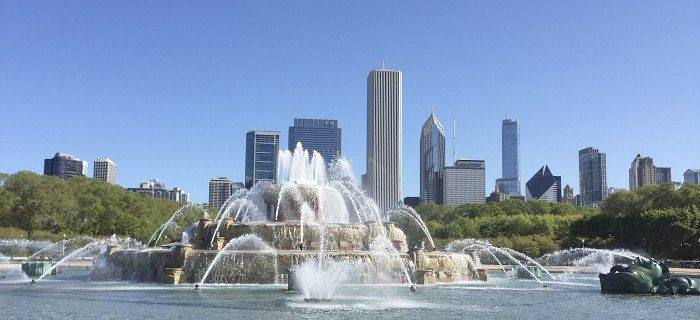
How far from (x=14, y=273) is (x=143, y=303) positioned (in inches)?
951

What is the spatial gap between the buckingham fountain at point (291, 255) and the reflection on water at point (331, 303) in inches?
50.8

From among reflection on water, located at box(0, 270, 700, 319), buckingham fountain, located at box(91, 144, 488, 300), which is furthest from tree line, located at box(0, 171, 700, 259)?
reflection on water, located at box(0, 270, 700, 319)

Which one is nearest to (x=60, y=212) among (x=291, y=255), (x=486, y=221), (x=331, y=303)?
(x=486, y=221)

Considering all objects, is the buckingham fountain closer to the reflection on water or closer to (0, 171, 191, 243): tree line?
the reflection on water

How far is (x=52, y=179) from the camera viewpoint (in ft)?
275

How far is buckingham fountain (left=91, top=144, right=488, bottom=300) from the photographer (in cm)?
3095

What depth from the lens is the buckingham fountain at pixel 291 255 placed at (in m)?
31.0

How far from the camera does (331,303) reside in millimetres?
22969

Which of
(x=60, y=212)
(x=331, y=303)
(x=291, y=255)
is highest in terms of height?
(x=60, y=212)

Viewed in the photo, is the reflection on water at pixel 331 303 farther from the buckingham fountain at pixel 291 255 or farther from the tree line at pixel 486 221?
the tree line at pixel 486 221

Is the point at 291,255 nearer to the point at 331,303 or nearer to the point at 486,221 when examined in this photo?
the point at 331,303

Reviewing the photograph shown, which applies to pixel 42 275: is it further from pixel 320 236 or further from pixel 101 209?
pixel 101 209

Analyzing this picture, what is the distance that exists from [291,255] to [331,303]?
8377 millimetres

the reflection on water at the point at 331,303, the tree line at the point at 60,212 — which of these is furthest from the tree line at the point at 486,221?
the reflection on water at the point at 331,303
